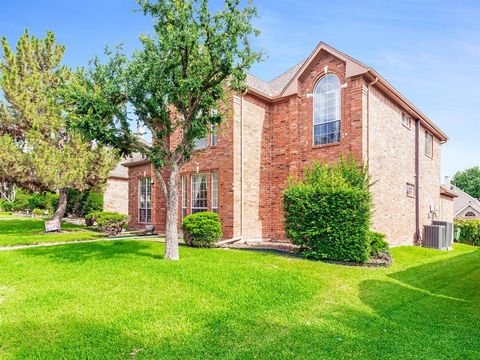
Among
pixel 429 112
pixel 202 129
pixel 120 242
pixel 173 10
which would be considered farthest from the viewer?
pixel 429 112

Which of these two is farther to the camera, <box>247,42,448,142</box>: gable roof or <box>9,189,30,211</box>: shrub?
<box>9,189,30,211</box>: shrub

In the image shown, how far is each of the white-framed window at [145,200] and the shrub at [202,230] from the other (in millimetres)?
8222

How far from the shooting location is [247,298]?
20.2ft

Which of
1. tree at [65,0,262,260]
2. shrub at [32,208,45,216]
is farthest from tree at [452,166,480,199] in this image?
shrub at [32,208,45,216]

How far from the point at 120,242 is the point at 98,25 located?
8057 millimetres

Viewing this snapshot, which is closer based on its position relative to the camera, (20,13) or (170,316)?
(170,316)

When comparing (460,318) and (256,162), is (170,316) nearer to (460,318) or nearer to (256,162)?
(460,318)

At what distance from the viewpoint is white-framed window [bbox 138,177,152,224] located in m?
20.1

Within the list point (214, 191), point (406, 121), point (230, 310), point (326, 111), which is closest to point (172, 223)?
point (230, 310)

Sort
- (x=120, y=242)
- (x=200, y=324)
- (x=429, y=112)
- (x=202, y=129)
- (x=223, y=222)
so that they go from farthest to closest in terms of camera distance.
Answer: (x=429, y=112) → (x=223, y=222) → (x=120, y=242) → (x=202, y=129) → (x=200, y=324)

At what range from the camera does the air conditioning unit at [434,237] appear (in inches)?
603

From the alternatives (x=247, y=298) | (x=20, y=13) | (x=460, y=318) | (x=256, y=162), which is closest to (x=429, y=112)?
(x=256, y=162)

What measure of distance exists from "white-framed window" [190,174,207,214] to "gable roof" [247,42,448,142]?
497 cm

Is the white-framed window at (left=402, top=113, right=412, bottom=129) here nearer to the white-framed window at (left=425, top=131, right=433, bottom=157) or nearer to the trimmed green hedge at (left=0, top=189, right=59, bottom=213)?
the white-framed window at (left=425, top=131, right=433, bottom=157)
